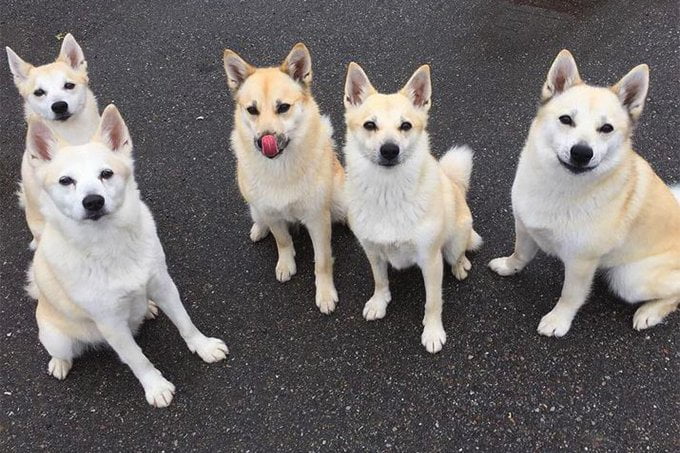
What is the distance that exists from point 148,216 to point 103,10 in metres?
4.57

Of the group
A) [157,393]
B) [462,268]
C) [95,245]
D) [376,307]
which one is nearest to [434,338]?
[376,307]

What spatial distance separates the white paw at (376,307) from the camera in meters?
3.21

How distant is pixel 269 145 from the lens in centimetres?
279

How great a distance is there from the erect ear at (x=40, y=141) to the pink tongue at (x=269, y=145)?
1014mm

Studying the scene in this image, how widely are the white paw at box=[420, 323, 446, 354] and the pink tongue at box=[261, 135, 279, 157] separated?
4.49 ft

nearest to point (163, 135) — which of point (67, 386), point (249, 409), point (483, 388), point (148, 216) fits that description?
point (148, 216)

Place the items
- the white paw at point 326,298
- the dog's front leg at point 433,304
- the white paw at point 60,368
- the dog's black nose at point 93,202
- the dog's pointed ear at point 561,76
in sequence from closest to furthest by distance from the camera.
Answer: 1. the dog's black nose at point 93,202
2. the dog's pointed ear at point 561,76
3. the dog's front leg at point 433,304
4. the white paw at point 60,368
5. the white paw at point 326,298

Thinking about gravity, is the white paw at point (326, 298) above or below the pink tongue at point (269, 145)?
below

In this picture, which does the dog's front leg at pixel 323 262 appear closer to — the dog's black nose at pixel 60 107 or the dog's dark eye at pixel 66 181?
the dog's dark eye at pixel 66 181

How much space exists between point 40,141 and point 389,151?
5.51ft

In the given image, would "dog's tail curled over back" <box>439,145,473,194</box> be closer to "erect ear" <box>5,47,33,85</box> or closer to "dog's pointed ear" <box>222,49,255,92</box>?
"dog's pointed ear" <box>222,49,255,92</box>

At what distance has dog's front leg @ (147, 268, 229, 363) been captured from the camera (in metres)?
2.71

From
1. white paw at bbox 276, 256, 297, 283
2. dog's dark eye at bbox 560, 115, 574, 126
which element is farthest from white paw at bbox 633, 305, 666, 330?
white paw at bbox 276, 256, 297, 283

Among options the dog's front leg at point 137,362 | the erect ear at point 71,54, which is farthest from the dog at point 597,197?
the erect ear at point 71,54
